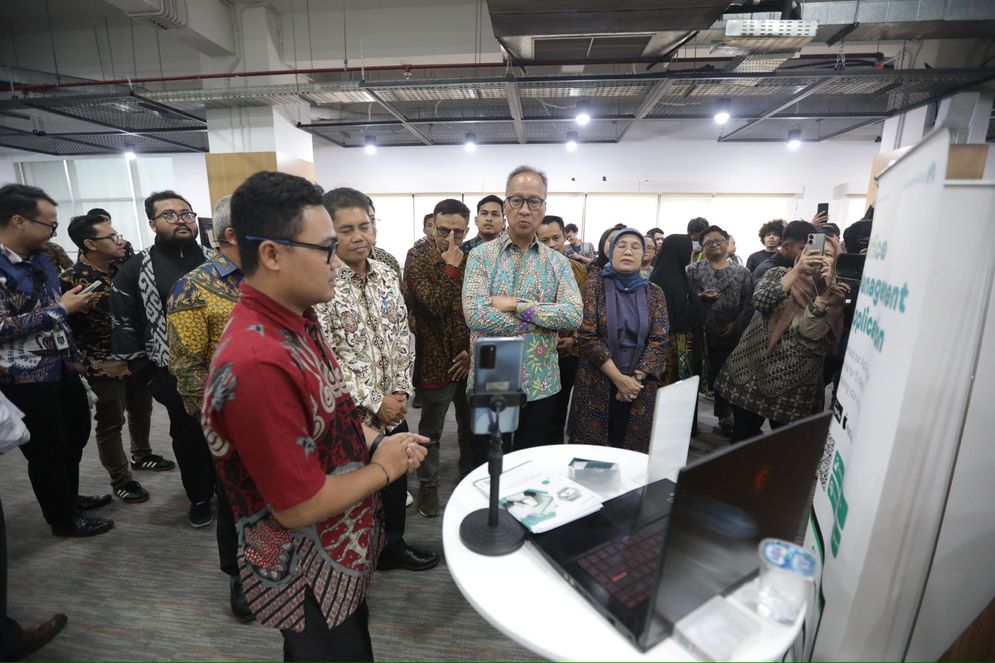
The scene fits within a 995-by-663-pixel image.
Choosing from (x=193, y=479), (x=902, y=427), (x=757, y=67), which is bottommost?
(x=193, y=479)

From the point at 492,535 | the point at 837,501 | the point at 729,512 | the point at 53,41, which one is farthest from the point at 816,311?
the point at 53,41

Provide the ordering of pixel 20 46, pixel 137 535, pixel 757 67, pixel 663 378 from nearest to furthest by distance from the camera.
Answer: pixel 137 535, pixel 663 378, pixel 757 67, pixel 20 46

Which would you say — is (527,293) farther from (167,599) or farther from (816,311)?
(167,599)

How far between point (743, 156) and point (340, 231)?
8.32 m

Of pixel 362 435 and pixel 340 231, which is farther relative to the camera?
pixel 340 231

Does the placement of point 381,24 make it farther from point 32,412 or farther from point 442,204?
point 32,412

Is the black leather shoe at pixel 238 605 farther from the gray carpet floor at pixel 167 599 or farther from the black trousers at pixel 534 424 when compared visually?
the black trousers at pixel 534 424

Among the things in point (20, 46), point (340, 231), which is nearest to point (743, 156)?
point (340, 231)

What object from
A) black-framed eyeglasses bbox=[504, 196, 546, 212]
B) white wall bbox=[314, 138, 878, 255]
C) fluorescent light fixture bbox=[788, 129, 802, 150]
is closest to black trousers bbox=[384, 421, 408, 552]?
black-framed eyeglasses bbox=[504, 196, 546, 212]

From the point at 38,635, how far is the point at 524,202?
2.46 m

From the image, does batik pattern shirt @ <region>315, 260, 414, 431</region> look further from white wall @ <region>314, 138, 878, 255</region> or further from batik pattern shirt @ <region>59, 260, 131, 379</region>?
white wall @ <region>314, 138, 878, 255</region>

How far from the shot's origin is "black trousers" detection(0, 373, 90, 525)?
1951 mm

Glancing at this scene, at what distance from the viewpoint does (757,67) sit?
368 centimetres

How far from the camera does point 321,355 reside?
99 centimetres
